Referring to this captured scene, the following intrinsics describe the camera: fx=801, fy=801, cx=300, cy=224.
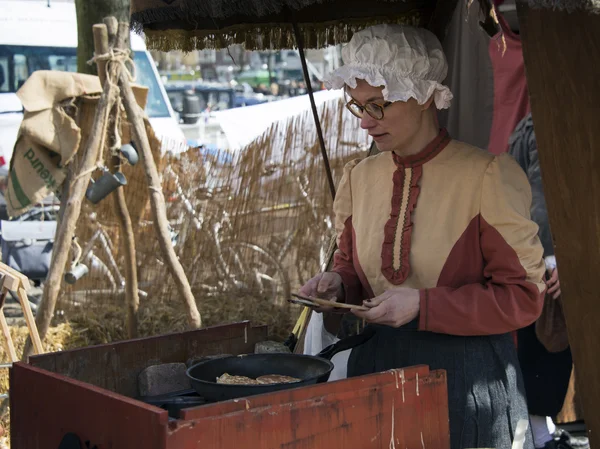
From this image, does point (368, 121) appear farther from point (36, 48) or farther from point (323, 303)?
point (36, 48)

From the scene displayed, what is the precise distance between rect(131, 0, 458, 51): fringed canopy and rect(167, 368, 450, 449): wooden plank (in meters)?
1.31

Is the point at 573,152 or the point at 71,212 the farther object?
the point at 71,212

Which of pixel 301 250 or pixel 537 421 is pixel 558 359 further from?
pixel 301 250

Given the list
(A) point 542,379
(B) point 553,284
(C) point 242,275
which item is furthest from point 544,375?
(C) point 242,275

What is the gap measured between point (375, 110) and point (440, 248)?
39cm

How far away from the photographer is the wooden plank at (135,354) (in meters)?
1.94

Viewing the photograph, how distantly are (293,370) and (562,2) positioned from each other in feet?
3.38

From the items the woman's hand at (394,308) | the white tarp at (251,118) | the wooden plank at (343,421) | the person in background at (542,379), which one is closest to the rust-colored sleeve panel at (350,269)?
the woman's hand at (394,308)

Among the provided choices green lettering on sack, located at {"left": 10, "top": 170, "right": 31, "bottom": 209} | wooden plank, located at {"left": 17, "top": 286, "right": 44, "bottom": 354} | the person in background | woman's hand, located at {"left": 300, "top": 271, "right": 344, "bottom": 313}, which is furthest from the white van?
woman's hand, located at {"left": 300, "top": 271, "right": 344, "bottom": 313}

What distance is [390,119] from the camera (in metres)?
2.07

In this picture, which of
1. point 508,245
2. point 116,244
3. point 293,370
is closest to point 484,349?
point 508,245

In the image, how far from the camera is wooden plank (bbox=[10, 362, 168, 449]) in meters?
1.45

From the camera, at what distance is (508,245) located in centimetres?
194

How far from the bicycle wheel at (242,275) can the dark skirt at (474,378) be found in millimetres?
3775
